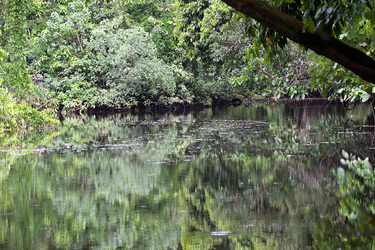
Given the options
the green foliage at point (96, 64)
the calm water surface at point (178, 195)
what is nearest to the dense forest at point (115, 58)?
the green foliage at point (96, 64)

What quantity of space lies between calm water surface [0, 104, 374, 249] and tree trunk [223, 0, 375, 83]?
63.0 inches

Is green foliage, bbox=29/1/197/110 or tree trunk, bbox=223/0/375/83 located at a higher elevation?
green foliage, bbox=29/1/197/110

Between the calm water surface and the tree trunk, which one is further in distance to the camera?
the calm water surface

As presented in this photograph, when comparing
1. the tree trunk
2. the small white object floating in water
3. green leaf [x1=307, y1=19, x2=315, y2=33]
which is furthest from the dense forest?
green leaf [x1=307, y1=19, x2=315, y2=33]

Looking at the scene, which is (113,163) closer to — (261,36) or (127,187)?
(127,187)

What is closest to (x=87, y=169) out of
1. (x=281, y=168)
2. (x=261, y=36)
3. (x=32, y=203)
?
(x=32, y=203)

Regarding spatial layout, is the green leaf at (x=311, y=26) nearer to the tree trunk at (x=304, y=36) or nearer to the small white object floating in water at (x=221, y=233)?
the tree trunk at (x=304, y=36)

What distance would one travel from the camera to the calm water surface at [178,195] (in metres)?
4.57

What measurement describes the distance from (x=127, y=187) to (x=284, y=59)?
366 inches

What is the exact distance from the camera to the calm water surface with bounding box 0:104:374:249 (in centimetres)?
457

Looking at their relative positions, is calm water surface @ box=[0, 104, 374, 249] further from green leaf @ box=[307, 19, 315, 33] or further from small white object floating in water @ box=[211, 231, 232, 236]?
green leaf @ box=[307, 19, 315, 33]

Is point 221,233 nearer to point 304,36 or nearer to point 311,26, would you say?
point 304,36

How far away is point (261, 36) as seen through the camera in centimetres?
419

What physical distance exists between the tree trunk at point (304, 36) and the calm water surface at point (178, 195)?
160 centimetres
